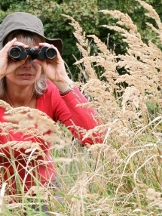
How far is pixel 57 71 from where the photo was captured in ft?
8.28

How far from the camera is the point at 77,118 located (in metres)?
2.47

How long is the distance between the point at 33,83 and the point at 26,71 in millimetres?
199

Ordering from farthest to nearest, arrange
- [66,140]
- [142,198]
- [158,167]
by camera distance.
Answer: [158,167] → [142,198] → [66,140]

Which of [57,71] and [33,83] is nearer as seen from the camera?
[57,71]

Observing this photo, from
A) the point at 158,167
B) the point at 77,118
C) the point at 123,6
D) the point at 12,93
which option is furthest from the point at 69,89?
the point at 123,6

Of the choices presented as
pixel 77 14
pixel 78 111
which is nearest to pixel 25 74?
pixel 78 111

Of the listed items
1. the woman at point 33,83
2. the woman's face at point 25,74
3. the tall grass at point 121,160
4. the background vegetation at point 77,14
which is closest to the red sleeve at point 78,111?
the woman at point 33,83

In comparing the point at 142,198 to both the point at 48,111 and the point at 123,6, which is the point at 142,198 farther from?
the point at 123,6

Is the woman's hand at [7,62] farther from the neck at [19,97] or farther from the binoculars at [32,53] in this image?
the neck at [19,97]

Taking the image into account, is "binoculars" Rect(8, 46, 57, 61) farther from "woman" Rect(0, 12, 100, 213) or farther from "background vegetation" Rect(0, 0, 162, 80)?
"background vegetation" Rect(0, 0, 162, 80)

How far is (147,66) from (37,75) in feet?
2.73

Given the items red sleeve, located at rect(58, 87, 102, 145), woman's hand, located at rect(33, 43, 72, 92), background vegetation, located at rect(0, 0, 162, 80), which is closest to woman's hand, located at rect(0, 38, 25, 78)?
woman's hand, located at rect(33, 43, 72, 92)

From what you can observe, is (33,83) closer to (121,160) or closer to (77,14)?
(121,160)

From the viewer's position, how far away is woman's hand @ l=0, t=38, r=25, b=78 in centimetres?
240
